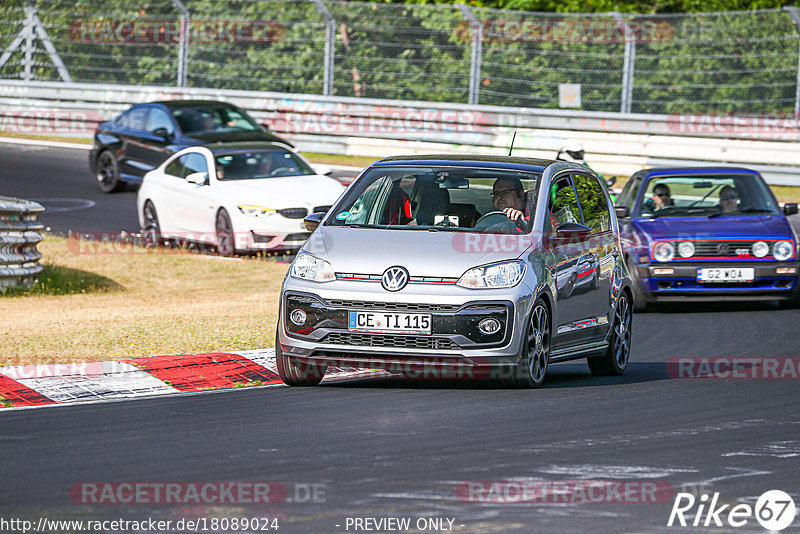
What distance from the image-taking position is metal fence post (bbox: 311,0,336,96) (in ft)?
95.6

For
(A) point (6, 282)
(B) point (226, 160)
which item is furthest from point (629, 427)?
(B) point (226, 160)

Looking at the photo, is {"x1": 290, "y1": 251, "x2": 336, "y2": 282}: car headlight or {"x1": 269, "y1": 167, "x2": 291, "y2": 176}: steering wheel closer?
{"x1": 290, "y1": 251, "x2": 336, "y2": 282}: car headlight

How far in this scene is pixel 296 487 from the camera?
648 centimetres

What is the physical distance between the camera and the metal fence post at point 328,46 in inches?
1147

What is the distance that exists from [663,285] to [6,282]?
6811 millimetres

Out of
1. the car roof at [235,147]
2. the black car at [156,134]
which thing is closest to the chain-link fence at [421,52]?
the black car at [156,134]

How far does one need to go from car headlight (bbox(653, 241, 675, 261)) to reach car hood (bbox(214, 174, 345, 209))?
5.31 m

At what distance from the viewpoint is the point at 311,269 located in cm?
949

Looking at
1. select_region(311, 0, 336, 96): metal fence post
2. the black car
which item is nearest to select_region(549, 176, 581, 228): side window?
the black car

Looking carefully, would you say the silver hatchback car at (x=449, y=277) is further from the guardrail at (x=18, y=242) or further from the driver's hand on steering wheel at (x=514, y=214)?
the guardrail at (x=18, y=242)

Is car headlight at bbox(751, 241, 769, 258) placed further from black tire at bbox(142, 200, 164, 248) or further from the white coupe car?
black tire at bbox(142, 200, 164, 248)

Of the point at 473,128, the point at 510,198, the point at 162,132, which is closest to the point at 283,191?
the point at 162,132

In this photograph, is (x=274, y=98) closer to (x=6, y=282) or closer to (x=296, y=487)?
(x=6, y=282)

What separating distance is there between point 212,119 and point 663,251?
1132cm
